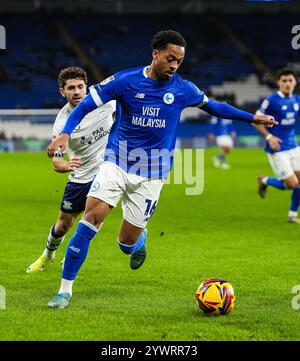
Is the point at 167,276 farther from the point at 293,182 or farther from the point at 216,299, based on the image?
the point at 293,182

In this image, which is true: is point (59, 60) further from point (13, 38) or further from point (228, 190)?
point (228, 190)

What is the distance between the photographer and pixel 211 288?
621cm

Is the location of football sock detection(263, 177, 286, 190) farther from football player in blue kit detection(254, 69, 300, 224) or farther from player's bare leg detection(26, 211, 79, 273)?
player's bare leg detection(26, 211, 79, 273)

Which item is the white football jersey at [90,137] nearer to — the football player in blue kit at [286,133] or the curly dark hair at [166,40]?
the curly dark hair at [166,40]

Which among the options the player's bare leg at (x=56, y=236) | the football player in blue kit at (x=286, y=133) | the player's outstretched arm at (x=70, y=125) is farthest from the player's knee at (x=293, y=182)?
the player's outstretched arm at (x=70, y=125)

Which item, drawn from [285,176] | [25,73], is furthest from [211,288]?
[25,73]

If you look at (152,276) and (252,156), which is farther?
(252,156)

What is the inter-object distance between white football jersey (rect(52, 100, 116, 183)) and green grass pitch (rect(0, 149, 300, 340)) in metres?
0.81

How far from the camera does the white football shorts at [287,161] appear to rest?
501 inches

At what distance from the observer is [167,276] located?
7.92 m

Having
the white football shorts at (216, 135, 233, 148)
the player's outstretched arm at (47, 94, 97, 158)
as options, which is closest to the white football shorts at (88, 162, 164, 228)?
the player's outstretched arm at (47, 94, 97, 158)

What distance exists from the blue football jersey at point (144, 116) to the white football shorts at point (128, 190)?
7 centimetres

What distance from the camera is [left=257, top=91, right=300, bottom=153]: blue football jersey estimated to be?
1256cm

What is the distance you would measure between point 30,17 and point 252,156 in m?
19.4
